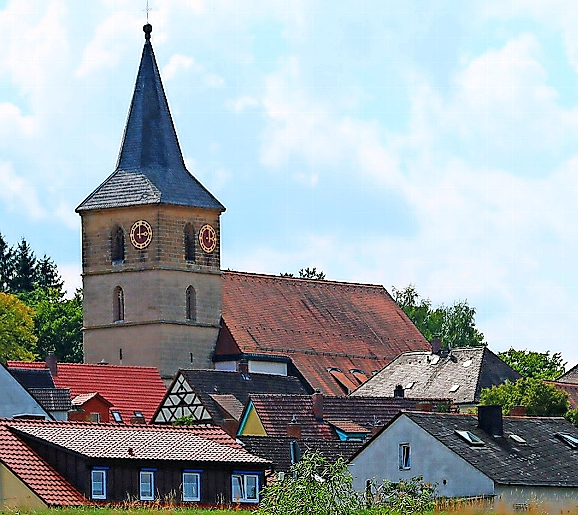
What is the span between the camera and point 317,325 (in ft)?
344

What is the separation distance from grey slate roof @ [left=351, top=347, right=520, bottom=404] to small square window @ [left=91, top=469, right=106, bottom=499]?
40.9 meters

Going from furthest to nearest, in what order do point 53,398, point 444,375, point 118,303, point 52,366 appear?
point 118,303 → point 444,375 → point 52,366 → point 53,398

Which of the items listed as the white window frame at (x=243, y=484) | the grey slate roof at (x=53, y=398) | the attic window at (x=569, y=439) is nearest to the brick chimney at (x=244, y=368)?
the grey slate roof at (x=53, y=398)

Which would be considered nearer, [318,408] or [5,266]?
[318,408]

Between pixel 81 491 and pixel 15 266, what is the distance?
10089 centimetres

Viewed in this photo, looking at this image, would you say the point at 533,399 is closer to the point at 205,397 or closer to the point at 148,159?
the point at 205,397

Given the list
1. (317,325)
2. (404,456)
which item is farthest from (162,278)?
(404,456)

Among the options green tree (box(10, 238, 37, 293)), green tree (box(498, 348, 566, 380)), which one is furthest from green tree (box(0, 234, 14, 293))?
green tree (box(498, 348, 566, 380))

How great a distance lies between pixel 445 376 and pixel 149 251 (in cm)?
1456

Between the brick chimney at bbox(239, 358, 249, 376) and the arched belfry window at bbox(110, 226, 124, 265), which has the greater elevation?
the arched belfry window at bbox(110, 226, 124, 265)

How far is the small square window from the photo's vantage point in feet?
156

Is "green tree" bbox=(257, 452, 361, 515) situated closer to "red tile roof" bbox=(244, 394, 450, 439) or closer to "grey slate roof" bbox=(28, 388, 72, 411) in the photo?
"red tile roof" bbox=(244, 394, 450, 439)

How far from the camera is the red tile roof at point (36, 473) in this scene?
151ft

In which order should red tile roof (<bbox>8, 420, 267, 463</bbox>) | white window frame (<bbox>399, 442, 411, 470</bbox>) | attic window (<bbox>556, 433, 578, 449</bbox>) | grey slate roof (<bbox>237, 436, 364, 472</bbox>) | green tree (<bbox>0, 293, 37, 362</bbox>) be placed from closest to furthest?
1. red tile roof (<bbox>8, 420, 267, 463</bbox>)
2. white window frame (<bbox>399, 442, 411, 470</bbox>)
3. attic window (<bbox>556, 433, 578, 449</bbox>)
4. grey slate roof (<bbox>237, 436, 364, 472</bbox>)
5. green tree (<bbox>0, 293, 37, 362</bbox>)
